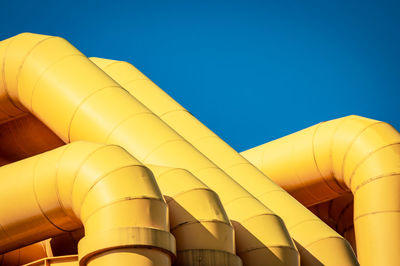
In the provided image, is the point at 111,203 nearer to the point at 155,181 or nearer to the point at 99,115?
the point at 155,181

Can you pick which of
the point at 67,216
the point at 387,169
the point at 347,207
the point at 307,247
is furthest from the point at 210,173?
the point at 347,207

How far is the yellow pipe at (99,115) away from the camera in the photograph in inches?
819

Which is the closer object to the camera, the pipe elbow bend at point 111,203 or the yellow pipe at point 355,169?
the pipe elbow bend at point 111,203

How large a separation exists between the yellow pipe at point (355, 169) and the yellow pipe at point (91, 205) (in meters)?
10.1

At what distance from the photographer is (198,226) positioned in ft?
58.1

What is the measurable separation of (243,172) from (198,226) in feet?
20.6

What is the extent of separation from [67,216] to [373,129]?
12747mm

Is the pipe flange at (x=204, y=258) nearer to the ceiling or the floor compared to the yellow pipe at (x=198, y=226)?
nearer to the floor

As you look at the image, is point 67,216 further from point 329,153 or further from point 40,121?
point 329,153

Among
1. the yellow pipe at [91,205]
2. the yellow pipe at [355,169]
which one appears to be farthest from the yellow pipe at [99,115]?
the yellow pipe at [355,169]

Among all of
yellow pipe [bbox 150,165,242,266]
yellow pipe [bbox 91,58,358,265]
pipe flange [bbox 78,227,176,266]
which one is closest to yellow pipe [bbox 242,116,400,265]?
yellow pipe [bbox 91,58,358,265]

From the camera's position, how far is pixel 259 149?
3073 centimetres

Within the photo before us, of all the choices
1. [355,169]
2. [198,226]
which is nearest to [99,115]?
[198,226]

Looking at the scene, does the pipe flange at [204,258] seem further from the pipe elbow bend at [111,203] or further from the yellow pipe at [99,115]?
the yellow pipe at [99,115]
